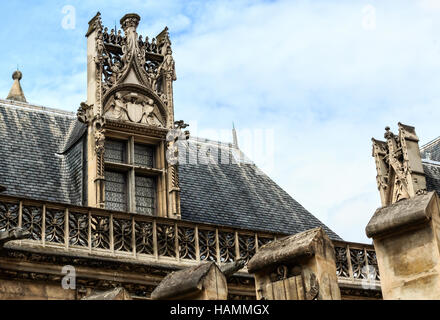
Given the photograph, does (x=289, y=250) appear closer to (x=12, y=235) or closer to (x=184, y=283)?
(x=184, y=283)

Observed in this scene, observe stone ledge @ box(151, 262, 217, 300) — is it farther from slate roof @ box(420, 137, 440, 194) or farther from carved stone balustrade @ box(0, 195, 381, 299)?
slate roof @ box(420, 137, 440, 194)

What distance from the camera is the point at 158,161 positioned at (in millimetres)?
16062

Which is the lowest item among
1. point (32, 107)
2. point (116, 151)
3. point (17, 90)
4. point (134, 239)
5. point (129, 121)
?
point (134, 239)

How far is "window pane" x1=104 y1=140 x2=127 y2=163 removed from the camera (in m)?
15.8

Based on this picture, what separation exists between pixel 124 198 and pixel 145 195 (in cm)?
41

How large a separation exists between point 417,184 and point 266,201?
3.22 m

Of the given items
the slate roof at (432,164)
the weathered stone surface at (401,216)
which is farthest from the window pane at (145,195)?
the weathered stone surface at (401,216)

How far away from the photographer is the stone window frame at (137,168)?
15.5 m

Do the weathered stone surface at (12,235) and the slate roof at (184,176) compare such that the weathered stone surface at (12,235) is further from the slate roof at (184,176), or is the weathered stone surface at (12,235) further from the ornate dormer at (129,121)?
the ornate dormer at (129,121)

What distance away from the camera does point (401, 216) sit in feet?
19.7

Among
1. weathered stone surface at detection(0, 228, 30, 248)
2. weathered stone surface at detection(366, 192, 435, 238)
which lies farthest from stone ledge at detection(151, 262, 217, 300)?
weathered stone surface at detection(0, 228, 30, 248)

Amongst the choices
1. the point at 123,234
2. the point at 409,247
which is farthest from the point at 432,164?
the point at 409,247

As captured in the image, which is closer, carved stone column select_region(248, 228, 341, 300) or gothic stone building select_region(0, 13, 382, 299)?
carved stone column select_region(248, 228, 341, 300)
